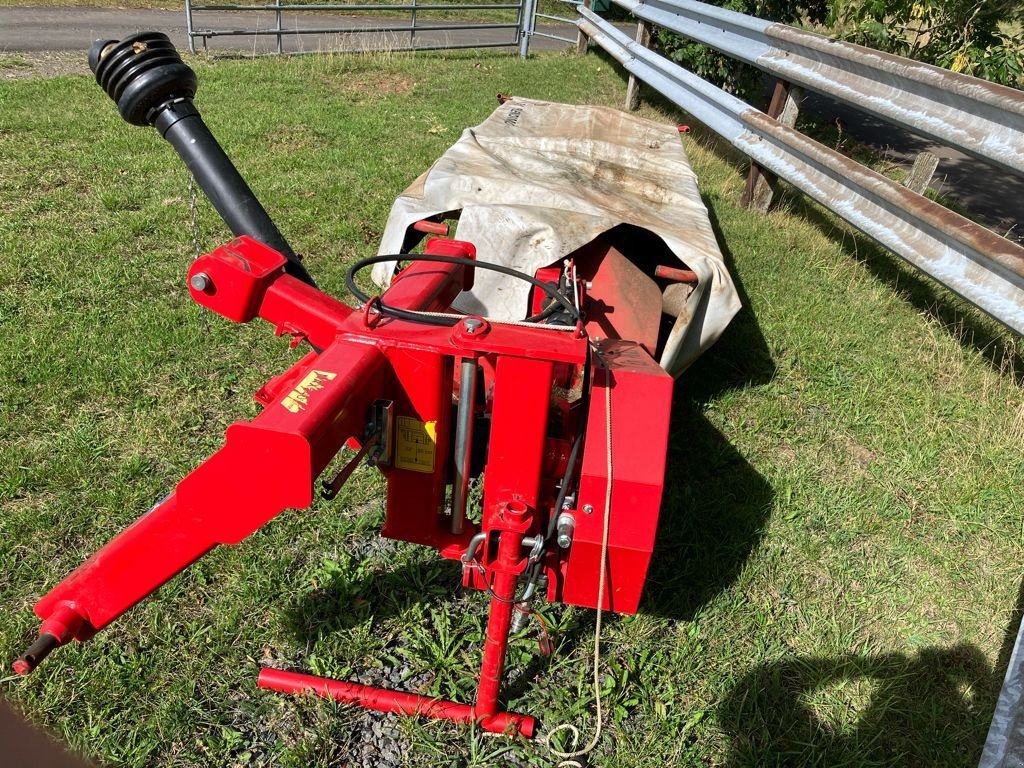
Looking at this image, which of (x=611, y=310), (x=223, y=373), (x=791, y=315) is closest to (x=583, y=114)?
(x=791, y=315)

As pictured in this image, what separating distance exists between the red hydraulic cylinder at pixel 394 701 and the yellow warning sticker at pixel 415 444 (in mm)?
821

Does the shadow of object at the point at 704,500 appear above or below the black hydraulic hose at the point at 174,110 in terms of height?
below

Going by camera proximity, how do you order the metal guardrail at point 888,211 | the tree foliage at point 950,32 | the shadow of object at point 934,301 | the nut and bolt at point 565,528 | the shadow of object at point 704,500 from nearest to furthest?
the nut and bolt at point 565,528, the shadow of object at point 704,500, the metal guardrail at point 888,211, the shadow of object at point 934,301, the tree foliage at point 950,32

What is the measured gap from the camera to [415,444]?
181cm

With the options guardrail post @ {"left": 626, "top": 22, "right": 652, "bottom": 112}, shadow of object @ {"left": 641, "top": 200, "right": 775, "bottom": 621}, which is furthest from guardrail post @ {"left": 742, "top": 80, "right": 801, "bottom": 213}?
guardrail post @ {"left": 626, "top": 22, "right": 652, "bottom": 112}

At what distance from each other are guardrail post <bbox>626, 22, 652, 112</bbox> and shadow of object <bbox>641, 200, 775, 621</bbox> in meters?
5.92

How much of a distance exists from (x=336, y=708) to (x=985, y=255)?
10.2 feet

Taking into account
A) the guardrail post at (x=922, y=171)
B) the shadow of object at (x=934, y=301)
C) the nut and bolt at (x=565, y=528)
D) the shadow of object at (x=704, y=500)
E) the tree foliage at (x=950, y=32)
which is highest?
the tree foliage at (x=950, y=32)

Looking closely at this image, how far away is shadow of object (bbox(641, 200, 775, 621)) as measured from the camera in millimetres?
2703

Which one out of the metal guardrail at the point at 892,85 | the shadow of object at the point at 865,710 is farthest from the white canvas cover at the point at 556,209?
the shadow of object at the point at 865,710

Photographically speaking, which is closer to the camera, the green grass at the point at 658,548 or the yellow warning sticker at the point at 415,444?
the yellow warning sticker at the point at 415,444

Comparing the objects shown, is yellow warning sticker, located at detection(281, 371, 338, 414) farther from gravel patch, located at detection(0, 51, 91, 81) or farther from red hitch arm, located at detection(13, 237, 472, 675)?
gravel patch, located at detection(0, 51, 91, 81)

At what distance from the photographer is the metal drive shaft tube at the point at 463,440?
172cm

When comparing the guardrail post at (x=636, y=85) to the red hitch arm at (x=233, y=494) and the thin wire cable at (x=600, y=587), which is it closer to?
the thin wire cable at (x=600, y=587)
